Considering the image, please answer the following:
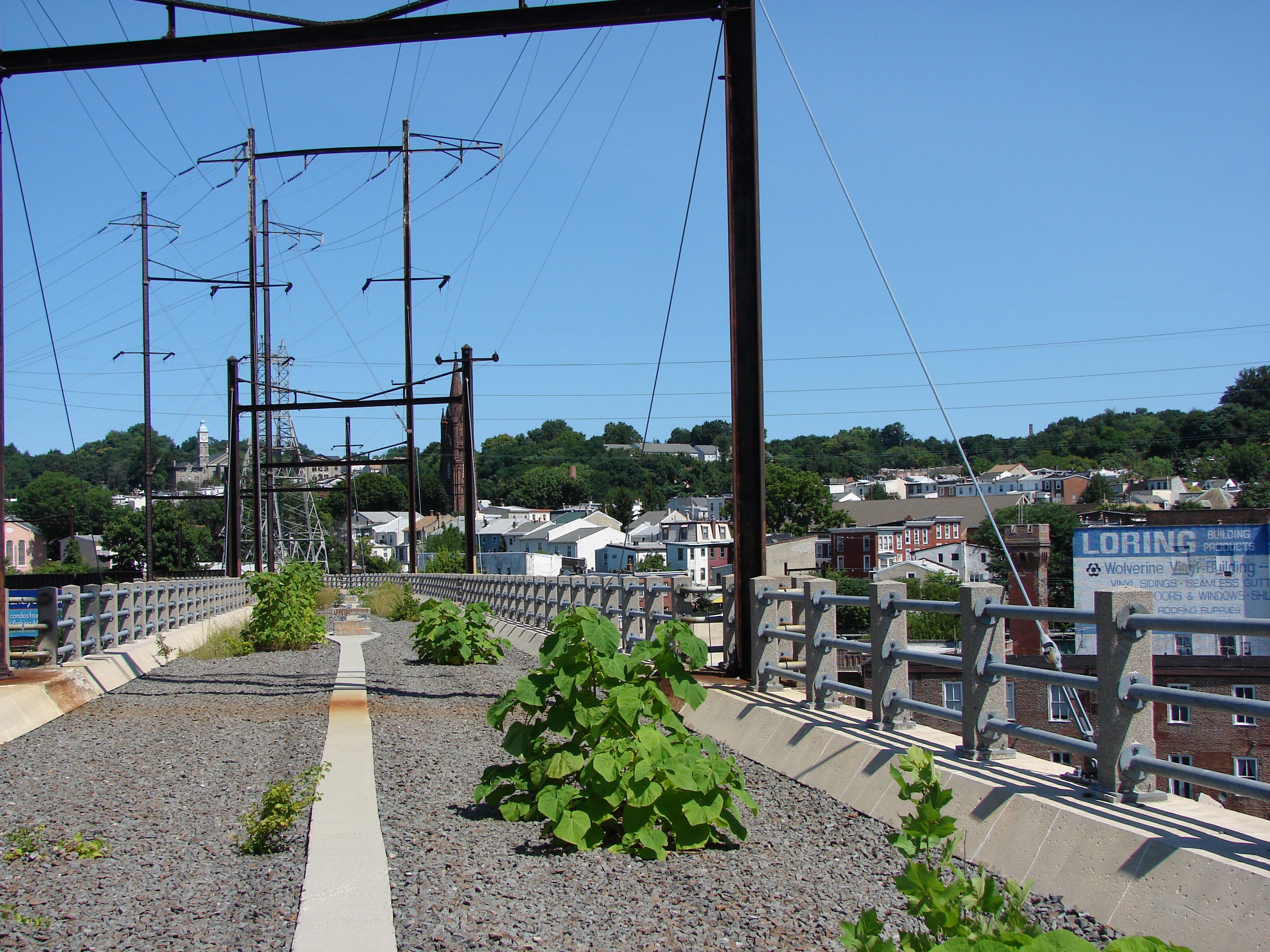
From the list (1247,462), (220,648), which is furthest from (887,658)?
(1247,462)

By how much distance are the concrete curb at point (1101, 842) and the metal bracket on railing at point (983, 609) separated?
2.78 feet

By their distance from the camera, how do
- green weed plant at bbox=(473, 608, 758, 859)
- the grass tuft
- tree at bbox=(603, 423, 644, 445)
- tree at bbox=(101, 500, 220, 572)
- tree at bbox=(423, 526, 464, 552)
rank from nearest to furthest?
1. green weed plant at bbox=(473, 608, 758, 859)
2. the grass tuft
3. tree at bbox=(423, 526, 464, 552)
4. tree at bbox=(101, 500, 220, 572)
5. tree at bbox=(603, 423, 644, 445)

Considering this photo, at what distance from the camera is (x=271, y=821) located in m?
6.11

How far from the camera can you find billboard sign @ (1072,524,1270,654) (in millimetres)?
62562

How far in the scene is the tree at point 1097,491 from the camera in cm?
11969

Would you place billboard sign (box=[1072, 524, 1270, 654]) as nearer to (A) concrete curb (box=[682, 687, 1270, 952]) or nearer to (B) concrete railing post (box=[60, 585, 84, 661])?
(B) concrete railing post (box=[60, 585, 84, 661])

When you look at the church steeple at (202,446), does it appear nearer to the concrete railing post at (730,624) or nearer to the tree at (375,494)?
the tree at (375,494)

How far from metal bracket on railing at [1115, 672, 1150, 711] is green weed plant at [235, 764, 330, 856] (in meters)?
4.52

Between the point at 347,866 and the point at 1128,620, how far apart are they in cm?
404

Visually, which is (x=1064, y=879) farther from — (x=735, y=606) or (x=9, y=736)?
(x=9, y=736)

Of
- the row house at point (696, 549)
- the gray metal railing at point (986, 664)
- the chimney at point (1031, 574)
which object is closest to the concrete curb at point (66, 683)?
the gray metal railing at point (986, 664)

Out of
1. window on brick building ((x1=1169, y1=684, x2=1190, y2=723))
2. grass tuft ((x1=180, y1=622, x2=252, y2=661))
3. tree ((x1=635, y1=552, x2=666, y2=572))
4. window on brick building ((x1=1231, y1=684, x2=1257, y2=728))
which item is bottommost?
window on brick building ((x1=1169, y1=684, x2=1190, y2=723))

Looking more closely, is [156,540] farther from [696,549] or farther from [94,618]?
[94,618]

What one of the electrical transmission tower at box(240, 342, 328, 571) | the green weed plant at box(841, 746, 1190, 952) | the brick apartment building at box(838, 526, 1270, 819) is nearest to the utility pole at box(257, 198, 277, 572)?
the electrical transmission tower at box(240, 342, 328, 571)
